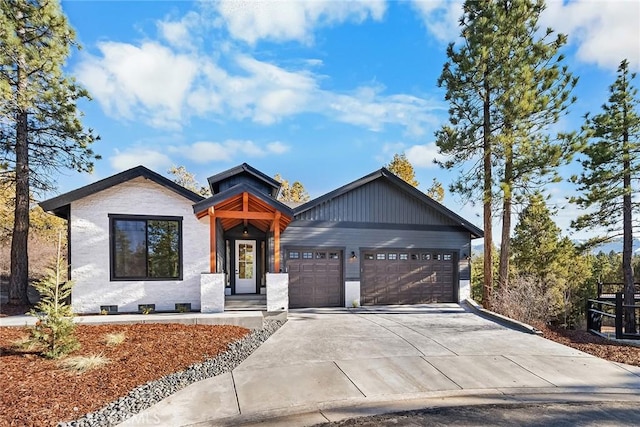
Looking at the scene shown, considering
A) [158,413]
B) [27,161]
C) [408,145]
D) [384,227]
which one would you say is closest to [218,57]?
[27,161]

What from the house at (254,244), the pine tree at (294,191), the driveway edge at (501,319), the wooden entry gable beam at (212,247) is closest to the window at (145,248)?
the house at (254,244)

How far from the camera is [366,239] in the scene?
43.4 ft

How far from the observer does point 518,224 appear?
64.2ft

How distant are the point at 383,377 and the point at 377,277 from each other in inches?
298

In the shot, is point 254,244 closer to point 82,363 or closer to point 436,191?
point 82,363

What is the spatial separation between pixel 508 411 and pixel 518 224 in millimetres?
17210

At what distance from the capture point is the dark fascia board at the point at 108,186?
952cm

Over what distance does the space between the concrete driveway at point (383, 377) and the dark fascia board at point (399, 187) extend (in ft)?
16.5

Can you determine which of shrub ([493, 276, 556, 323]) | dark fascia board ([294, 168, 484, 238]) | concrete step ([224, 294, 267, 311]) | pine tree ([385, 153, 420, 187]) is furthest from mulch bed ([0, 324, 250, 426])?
pine tree ([385, 153, 420, 187])

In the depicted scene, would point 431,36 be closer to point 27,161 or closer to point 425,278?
point 425,278

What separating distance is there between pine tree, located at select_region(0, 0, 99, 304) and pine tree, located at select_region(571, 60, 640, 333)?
20.5 meters

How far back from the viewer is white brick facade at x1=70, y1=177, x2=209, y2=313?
980 centimetres

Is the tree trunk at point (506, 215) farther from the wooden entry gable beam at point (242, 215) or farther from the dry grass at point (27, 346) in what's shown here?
the dry grass at point (27, 346)

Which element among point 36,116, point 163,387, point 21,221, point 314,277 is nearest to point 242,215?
point 314,277
